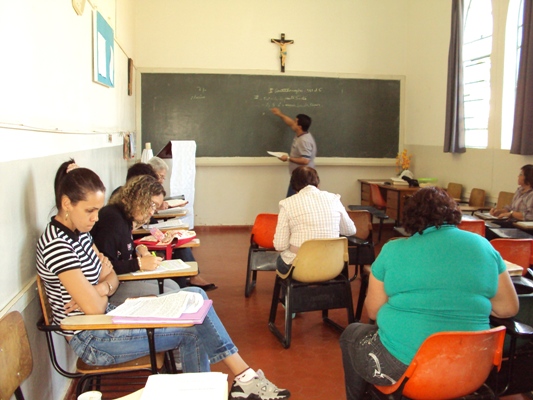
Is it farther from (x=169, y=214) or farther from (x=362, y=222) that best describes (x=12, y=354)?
(x=362, y=222)

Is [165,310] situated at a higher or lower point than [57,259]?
lower

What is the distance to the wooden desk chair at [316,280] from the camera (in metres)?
3.40

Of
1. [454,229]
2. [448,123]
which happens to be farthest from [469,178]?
[454,229]

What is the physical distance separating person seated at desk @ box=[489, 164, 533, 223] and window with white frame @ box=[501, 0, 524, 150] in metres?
0.79

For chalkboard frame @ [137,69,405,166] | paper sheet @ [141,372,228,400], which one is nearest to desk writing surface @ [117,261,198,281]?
paper sheet @ [141,372,228,400]

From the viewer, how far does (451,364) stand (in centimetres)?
183

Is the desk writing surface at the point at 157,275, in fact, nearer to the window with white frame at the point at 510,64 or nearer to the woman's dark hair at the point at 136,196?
the woman's dark hair at the point at 136,196

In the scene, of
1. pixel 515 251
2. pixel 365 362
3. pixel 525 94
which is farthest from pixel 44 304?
pixel 525 94

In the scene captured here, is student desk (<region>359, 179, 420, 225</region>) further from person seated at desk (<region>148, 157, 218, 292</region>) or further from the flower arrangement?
person seated at desk (<region>148, 157, 218, 292</region>)

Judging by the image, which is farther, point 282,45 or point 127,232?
point 282,45

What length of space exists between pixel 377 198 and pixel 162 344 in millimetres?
5324

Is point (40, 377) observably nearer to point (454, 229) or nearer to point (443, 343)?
point (443, 343)

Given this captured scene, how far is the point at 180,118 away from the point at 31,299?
17.8ft

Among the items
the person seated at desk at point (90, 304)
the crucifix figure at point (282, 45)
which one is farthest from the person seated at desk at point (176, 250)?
the crucifix figure at point (282, 45)
